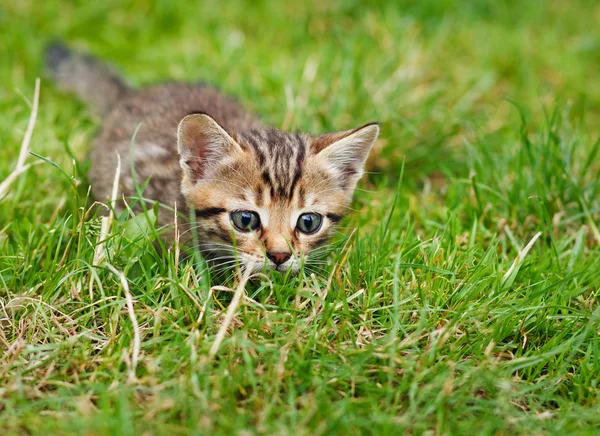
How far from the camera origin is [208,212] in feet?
11.1

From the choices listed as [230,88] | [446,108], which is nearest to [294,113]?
[230,88]

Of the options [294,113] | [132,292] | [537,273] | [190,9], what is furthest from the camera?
[190,9]

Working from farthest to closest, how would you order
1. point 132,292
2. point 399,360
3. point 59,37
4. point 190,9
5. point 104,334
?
1. point 190,9
2. point 59,37
3. point 132,292
4. point 104,334
5. point 399,360

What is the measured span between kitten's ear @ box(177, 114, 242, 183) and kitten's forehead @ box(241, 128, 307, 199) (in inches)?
6.2

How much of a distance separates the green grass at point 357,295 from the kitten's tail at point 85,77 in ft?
0.43

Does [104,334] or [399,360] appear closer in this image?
[399,360]

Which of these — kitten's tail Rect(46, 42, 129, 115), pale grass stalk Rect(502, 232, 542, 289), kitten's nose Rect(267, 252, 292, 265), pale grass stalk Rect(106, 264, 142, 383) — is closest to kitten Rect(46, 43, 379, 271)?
kitten's nose Rect(267, 252, 292, 265)

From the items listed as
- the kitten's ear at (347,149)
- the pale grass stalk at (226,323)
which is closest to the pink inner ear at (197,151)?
the kitten's ear at (347,149)

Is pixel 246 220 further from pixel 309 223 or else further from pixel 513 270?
pixel 513 270

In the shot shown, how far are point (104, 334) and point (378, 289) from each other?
130 centimetres

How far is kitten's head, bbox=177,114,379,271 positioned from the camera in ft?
10.6

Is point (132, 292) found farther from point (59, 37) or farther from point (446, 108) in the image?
point (59, 37)

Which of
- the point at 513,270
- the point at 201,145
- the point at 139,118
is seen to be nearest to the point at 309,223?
the point at 201,145

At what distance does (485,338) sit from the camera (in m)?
2.92
